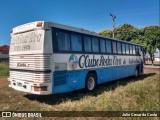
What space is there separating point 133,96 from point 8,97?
5312 millimetres

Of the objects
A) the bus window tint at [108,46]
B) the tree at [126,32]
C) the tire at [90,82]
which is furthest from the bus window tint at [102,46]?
the tree at [126,32]

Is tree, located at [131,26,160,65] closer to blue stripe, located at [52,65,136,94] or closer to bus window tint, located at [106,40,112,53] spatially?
bus window tint, located at [106,40,112,53]

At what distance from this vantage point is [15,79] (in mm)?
9391

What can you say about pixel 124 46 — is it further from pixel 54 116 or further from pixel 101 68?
pixel 54 116

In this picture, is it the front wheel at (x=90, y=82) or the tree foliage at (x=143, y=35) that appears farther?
the tree foliage at (x=143, y=35)

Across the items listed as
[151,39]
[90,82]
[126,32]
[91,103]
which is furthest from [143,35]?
[91,103]

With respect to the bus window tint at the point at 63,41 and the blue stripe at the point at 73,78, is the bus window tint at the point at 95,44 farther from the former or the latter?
the bus window tint at the point at 63,41

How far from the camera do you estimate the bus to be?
8.11m

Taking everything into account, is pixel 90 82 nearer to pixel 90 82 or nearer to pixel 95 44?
pixel 90 82

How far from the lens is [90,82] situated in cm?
1105

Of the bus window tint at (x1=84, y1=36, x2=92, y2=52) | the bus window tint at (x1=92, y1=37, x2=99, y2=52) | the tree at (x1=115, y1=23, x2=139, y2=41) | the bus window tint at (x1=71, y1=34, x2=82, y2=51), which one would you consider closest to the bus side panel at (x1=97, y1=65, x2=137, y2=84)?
the bus window tint at (x1=92, y1=37, x2=99, y2=52)

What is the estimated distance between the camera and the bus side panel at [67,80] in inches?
332

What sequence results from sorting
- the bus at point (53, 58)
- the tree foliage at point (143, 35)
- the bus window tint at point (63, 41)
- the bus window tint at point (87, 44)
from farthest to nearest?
1. the tree foliage at point (143, 35)
2. the bus window tint at point (87, 44)
3. the bus window tint at point (63, 41)
4. the bus at point (53, 58)

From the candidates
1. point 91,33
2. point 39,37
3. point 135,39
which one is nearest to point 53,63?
point 39,37
